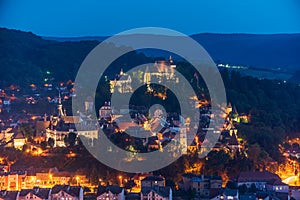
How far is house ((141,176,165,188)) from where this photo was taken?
8680mm

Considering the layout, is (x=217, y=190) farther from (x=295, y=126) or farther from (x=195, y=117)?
(x=295, y=126)

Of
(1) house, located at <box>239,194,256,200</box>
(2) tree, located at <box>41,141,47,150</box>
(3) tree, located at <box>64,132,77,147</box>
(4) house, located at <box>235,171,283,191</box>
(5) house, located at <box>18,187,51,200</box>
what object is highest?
(3) tree, located at <box>64,132,77,147</box>

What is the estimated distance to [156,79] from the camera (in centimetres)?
1541

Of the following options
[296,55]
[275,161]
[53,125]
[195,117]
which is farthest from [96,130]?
[296,55]

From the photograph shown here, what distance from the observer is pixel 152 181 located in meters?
8.74

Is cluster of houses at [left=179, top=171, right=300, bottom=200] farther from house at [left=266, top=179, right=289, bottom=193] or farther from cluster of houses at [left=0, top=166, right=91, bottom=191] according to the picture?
cluster of houses at [left=0, top=166, right=91, bottom=191]

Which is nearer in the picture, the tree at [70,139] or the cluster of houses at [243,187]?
the cluster of houses at [243,187]

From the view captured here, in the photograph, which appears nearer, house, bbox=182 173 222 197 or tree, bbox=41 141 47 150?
house, bbox=182 173 222 197

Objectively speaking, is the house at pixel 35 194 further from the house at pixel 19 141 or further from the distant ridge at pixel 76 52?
the distant ridge at pixel 76 52

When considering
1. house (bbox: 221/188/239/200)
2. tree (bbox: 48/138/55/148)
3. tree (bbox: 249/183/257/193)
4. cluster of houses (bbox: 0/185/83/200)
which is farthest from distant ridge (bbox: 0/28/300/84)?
house (bbox: 221/188/239/200)

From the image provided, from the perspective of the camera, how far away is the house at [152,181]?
868 cm

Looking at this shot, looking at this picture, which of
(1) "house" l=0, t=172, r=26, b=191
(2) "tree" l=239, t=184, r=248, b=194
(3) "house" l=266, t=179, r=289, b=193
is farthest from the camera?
(1) "house" l=0, t=172, r=26, b=191

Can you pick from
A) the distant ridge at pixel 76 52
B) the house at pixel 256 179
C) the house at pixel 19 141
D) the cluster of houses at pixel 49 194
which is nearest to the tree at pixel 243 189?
the house at pixel 256 179

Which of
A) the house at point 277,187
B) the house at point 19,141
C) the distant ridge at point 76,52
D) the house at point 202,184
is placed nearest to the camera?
the house at point 202,184
